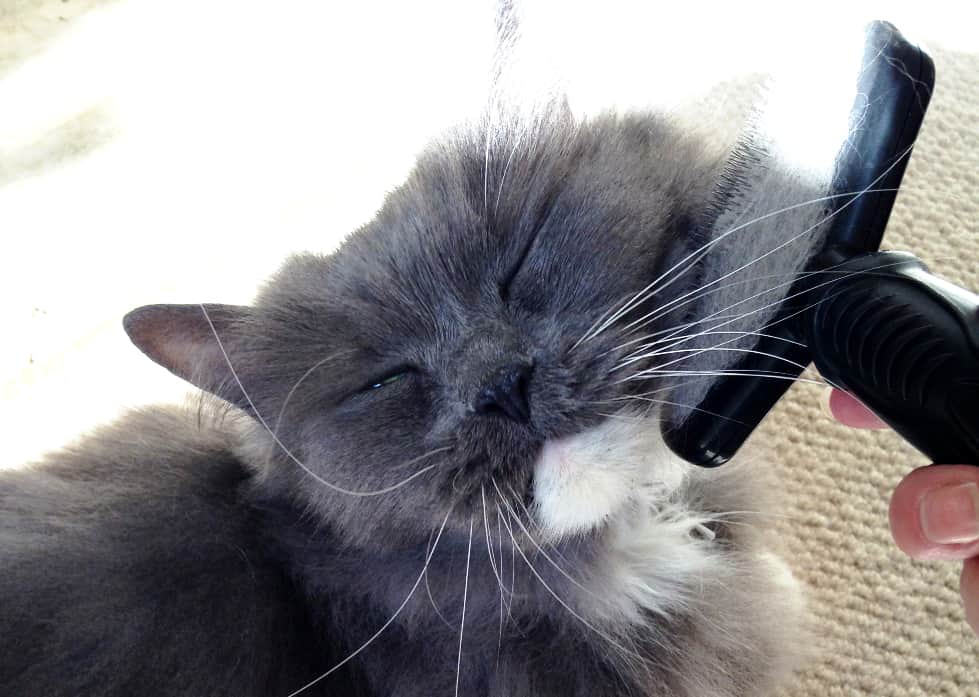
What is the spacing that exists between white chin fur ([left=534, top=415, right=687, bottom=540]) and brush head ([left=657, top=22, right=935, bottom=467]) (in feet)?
0.17

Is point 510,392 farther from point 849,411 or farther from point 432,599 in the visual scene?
point 849,411

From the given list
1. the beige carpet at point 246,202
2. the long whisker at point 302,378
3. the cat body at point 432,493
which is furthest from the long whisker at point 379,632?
the beige carpet at point 246,202

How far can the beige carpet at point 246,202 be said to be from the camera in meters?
1.46

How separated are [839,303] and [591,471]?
0.99 feet

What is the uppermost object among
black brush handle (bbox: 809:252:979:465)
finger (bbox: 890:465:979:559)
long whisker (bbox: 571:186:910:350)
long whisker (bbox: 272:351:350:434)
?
long whisker (bbox: 272:351:350:434)

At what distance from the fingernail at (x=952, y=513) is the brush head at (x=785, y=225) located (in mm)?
222

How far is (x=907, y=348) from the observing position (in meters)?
0.69

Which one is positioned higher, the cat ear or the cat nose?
the cat ear

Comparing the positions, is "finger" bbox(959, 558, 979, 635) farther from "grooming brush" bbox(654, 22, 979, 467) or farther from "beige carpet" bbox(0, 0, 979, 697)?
"beige carpet" bbox(0, 0, 979, 697)

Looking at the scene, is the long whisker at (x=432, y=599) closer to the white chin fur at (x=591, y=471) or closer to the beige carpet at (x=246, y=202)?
the white chin fur at (x=591, y=471)

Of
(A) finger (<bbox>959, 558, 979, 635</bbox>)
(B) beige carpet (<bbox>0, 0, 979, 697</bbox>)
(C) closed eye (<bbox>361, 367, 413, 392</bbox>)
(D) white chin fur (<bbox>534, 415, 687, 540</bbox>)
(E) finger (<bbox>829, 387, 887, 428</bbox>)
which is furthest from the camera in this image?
(B) beige carpet (<bbox>0, 0, 979, 697</bbox>)

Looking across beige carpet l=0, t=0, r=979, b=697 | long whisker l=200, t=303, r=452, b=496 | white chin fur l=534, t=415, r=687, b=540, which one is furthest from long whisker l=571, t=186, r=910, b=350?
beige carpet l=0, t=0, r=979, b=697

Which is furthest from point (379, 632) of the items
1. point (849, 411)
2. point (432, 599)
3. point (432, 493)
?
point (849, 411)

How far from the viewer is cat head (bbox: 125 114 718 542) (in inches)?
34.2
